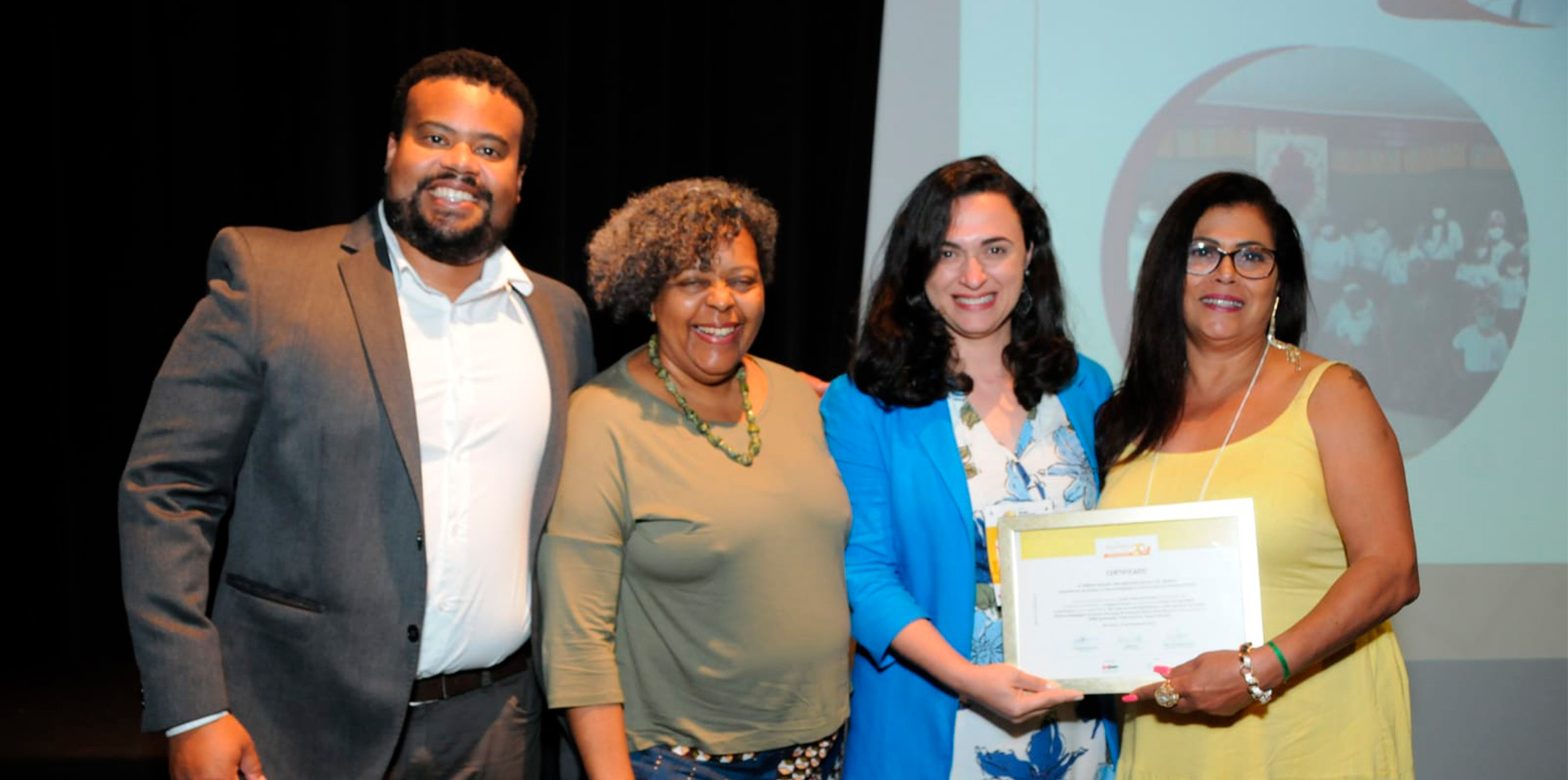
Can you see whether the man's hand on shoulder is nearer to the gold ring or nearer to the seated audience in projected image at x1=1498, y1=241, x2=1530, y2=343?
the gold ring

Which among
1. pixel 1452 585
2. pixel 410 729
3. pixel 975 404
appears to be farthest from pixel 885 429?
pixel 1452 585

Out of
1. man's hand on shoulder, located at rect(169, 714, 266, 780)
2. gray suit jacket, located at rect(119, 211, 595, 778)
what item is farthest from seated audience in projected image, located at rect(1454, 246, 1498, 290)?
man's hand on shoulder, located at rect(169, 714, 266, 780)

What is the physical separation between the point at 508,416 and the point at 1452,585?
10.3ft

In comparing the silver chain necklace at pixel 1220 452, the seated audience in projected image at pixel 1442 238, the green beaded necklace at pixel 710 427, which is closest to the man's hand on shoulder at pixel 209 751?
the green beaded necklace at pixel 710 427

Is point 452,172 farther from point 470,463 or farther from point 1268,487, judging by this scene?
point 1268,487

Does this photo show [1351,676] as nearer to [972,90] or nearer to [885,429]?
[885,429]

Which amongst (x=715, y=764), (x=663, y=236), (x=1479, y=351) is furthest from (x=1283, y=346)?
(x=1479, y=351)

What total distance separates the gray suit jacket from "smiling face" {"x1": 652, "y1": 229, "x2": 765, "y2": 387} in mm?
478

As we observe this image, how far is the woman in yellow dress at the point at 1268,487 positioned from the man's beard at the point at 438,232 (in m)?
1.27

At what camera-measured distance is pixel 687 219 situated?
207 centimetres

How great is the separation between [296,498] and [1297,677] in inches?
69.3

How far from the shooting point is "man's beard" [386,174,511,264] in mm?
2049

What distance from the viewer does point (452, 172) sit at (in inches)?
81.1

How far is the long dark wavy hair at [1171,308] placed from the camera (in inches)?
82.9
